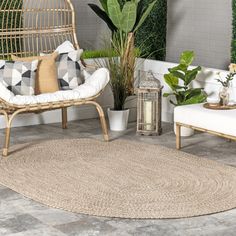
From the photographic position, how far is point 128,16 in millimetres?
6148

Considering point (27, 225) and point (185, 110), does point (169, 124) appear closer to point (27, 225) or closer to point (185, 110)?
point (185, 110)

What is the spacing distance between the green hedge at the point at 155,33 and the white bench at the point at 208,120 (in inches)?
80.4

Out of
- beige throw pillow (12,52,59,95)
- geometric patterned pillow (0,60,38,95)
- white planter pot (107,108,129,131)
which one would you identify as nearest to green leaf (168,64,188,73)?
white planter pot (107,108,129,131)

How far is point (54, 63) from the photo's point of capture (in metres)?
5.61

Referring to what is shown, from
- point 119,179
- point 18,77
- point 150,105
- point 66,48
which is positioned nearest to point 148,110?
point 150,105

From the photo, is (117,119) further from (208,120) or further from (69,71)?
(208,120)

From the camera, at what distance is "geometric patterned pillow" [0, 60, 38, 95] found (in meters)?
5.23

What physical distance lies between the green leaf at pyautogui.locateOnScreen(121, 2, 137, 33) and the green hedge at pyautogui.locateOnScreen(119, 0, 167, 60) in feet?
2.60

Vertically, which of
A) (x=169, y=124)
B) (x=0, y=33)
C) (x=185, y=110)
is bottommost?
(x=169, y=124)

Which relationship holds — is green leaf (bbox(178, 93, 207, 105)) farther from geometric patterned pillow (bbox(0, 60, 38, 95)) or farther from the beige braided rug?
geometric patterned pillow (bbox(0, 60, 38, 95))

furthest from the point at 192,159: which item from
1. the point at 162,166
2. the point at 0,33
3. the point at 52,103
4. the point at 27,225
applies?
the point at 0,33

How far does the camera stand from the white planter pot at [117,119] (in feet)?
19.6

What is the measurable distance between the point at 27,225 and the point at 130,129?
2.63 m

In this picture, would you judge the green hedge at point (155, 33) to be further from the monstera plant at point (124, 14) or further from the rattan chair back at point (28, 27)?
the rattan chair back at point (28, 27)
